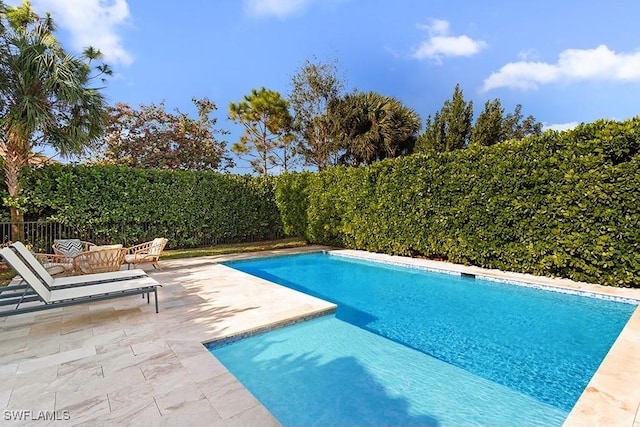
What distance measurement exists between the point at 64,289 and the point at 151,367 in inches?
103

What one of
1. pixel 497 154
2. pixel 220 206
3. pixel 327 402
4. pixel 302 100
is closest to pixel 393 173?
pixel 497 154

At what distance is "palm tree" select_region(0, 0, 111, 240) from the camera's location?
8.98 metres

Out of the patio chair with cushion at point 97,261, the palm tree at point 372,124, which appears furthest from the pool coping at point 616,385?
the palm tree at point 372,124

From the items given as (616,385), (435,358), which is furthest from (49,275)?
(616,385)

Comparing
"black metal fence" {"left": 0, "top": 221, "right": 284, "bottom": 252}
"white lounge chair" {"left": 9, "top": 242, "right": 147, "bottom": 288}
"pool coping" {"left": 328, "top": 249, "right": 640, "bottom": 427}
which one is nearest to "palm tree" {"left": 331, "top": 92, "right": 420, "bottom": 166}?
"black metal fence" {"left": 0, "top": 221, "right": 284, "bottom": 252}

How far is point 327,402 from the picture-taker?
322 centimetres

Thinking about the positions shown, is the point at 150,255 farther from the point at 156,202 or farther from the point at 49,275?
the point at 156,202

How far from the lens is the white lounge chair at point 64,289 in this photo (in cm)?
420

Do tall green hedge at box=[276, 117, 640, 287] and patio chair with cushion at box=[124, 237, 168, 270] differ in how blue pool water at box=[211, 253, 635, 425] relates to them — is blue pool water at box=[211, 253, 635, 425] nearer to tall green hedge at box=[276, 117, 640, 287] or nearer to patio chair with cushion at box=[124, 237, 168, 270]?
tall green hedge at box=[276, 117, 640, 287]

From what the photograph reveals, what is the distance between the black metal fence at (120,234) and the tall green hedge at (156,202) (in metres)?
0.04

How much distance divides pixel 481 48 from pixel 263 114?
43.4ft

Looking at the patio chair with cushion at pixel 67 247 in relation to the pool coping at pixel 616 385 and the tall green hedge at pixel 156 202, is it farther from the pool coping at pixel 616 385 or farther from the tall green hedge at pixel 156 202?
the pool coping at pixel 616 385

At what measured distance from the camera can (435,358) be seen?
14.1 ft

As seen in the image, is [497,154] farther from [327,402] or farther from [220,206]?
[220,206]
